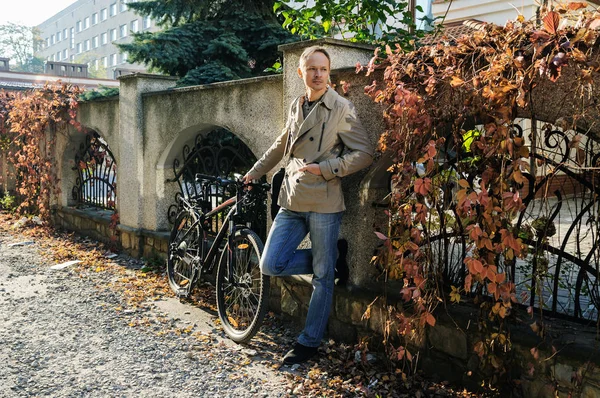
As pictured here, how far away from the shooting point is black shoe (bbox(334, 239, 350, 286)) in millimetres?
4605

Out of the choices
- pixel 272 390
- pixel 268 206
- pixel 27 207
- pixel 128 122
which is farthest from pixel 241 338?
pixel 27 207

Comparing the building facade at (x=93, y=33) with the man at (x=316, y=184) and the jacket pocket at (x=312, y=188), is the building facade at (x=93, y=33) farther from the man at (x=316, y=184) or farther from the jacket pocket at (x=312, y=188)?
the jacket pocket at (x=312, y=188)

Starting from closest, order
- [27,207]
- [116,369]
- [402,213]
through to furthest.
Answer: [402,213]
[116,369]
[27,207]

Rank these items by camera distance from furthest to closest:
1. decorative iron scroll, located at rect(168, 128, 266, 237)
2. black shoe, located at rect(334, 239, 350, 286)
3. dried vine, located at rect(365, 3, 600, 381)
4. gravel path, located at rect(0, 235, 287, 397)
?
1. decorative iron scroll, located at rect(168, 128, 266, 237)
2. black shoe, located at rect(334, 239, 350, 286)
3. gravel path, located at rect(0, 235, 287, 397)
4. dried vine, located at rect(365, 3, 600, 381)

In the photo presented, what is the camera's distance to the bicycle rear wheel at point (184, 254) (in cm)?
578

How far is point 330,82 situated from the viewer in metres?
4.60

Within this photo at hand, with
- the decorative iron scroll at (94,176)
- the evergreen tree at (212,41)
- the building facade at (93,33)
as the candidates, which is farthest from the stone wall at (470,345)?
the building facade at (93,33)

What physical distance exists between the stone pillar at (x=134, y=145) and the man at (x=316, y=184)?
342 cm

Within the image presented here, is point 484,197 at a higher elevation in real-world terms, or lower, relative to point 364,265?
higher

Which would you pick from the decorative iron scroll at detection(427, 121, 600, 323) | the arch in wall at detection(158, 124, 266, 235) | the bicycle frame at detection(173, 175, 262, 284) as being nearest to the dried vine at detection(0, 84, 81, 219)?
the arch in wall at detection(158, 124, 266, 235)

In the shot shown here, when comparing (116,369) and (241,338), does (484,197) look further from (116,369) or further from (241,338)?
(116,369)

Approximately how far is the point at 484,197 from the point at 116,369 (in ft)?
8.94

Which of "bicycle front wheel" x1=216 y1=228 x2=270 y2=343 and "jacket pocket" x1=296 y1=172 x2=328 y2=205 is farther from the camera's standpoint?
"bicycle front wheel" x1=216 y1=228 x2=270 y2=343

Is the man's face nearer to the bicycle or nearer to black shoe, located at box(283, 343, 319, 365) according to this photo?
the bicycle
